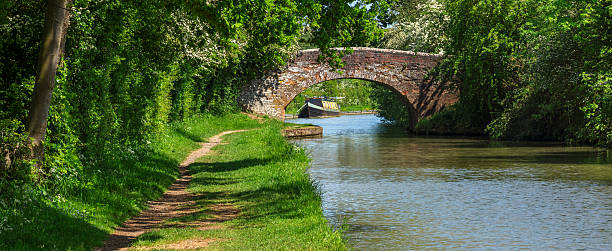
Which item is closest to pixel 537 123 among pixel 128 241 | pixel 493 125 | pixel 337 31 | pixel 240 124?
pixel 493 125

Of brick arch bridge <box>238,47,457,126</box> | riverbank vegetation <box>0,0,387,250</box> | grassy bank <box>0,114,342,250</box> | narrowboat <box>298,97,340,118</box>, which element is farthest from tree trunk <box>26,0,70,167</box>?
narrowboat <box>298,97,340,118</box>

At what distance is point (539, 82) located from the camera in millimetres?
23125

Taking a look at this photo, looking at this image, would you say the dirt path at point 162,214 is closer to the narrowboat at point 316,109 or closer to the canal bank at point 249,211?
the canal bank at point 249,211

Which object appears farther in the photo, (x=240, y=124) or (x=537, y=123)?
(x=240, y=124)

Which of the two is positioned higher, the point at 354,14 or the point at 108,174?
the point at 354,14

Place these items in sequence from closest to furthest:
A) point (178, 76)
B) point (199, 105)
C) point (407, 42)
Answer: point (178, 76), point (199, 105), point (407, 42)

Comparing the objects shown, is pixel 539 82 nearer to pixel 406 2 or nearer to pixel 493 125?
pixel 493 125

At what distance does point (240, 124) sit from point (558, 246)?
75.4 ft

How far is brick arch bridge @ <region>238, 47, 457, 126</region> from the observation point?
108 ft

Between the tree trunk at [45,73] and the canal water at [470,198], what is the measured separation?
422 cm

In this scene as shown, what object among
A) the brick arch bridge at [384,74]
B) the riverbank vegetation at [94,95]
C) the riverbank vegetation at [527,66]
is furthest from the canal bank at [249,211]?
the brick arch bridge at [384,74]

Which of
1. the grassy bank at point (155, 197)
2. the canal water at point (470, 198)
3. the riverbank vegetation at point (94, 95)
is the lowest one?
the canal water at point (470, 198)

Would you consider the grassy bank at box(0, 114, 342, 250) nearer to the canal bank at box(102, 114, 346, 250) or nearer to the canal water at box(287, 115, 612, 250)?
the canal bank at box(102, 114, 346, 250)

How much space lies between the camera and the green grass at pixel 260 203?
7.77m
